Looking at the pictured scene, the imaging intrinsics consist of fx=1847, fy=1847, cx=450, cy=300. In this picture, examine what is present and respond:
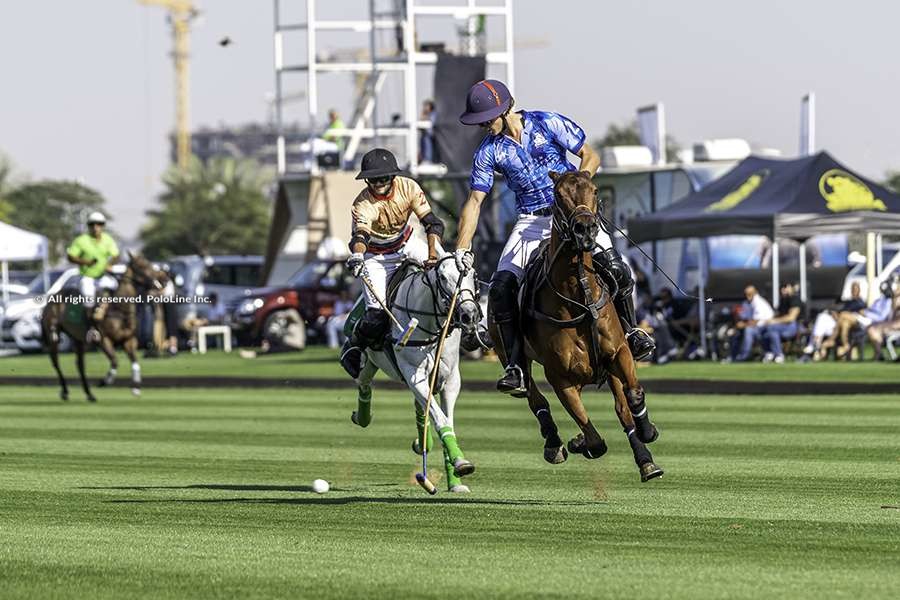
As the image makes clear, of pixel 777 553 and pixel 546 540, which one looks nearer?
pixel 777 553

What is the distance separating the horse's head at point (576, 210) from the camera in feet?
38.8

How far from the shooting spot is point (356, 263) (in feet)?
45.3

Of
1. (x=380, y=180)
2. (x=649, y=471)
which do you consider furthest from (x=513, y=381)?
(x=380, y=180)

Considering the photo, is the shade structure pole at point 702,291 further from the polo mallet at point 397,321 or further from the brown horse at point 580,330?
the brown horse at point 580,330

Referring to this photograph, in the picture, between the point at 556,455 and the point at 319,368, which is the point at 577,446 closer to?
Answer: the point at 556,455

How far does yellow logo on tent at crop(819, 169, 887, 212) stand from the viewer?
32.6 metres

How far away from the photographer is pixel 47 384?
105 ft

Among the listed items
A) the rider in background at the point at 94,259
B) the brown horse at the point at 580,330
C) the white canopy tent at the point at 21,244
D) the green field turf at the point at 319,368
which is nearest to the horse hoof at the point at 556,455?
the brown horse at the point at 580,330

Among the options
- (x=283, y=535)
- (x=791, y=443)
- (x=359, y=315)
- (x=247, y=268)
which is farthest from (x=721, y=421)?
(x=247, y=268)

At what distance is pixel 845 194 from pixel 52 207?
79290mm

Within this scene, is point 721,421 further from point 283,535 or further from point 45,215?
point 45,215

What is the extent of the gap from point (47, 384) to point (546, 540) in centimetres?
2290

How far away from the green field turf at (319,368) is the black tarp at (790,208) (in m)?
2.40

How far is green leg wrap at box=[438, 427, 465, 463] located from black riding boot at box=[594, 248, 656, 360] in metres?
1.41
